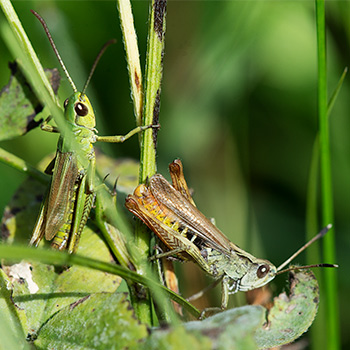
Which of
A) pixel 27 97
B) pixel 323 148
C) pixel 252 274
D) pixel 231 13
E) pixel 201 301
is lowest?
pixel 201 301

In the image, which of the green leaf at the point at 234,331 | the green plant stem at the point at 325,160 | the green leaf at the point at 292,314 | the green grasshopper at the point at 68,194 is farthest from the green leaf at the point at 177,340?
the green plant stem at the point at 325,160

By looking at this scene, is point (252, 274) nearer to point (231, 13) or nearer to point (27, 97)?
point (27, 97)

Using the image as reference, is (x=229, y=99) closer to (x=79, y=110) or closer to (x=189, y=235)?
(x=79, y=110)

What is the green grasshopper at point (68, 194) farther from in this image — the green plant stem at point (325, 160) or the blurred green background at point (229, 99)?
the blurred green background at point (229, 99)

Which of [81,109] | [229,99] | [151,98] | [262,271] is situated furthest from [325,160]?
[229,99]

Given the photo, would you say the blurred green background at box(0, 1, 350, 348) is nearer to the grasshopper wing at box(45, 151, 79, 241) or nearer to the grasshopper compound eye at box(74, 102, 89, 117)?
the grasshopper compound eye at box(74, 102, 89, 117)

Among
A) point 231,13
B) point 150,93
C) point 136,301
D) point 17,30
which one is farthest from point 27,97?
point 231,13

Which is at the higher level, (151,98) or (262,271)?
(151,98)
